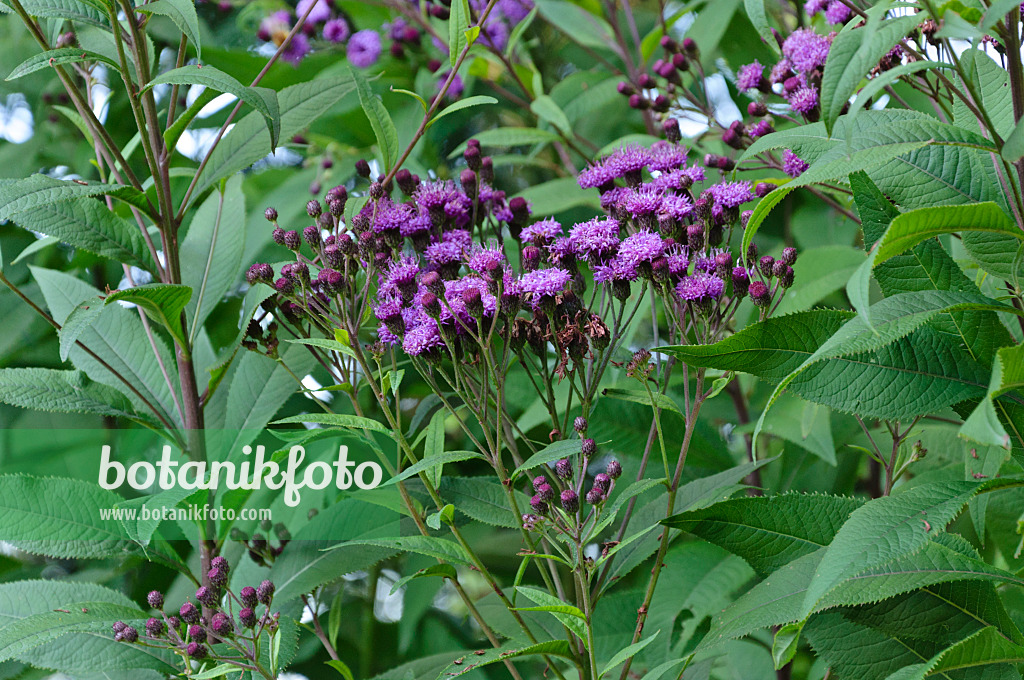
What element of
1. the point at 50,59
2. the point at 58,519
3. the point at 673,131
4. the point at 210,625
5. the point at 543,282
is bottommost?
the point at 210,625

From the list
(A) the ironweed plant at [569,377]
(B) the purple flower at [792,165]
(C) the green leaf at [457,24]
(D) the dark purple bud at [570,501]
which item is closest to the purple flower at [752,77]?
(A) the ironweed plant at [569,377]

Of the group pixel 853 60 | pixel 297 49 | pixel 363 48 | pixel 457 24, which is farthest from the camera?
pixel 297 49

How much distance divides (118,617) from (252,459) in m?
0.26

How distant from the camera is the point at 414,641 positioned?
1985mm

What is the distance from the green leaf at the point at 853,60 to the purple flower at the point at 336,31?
1.64m

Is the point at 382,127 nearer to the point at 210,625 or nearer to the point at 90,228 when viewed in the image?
the point at 90,228

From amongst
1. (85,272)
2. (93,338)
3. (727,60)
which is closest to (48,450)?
(85,272)

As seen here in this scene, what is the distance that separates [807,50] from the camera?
1.20 meters

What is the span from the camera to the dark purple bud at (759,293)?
95 cm

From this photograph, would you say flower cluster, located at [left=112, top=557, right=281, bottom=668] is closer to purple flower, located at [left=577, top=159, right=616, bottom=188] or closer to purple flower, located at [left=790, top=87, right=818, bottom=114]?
purple flower, located at [left=577, top=159, right=616, bottom=188]

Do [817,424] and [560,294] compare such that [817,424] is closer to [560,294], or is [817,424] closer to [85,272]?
[560,294]

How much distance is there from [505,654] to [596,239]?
1.49ft

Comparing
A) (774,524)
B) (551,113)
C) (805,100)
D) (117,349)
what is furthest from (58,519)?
(805,100)

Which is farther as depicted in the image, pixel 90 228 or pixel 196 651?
pixel 90 228
